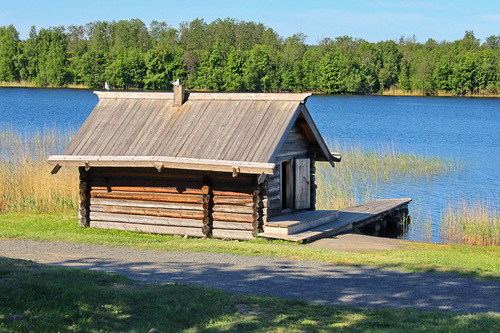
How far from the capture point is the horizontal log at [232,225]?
62.5 feet

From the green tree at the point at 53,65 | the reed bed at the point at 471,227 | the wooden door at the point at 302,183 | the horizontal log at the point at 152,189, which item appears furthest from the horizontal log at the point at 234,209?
the green tree at the point at 53,65

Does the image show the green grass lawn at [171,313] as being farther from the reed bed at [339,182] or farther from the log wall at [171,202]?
the reed bed at [339,182]

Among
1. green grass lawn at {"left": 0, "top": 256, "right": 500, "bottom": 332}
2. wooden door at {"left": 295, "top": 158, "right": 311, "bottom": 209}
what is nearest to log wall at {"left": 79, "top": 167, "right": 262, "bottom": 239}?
wooden door at {"left": 295, "top": 158, "right": 311, "bottom": 209}

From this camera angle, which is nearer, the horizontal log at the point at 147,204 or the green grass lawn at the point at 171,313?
the green grass lawn at the point at 171,313

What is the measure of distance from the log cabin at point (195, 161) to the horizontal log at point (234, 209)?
0.03 meters

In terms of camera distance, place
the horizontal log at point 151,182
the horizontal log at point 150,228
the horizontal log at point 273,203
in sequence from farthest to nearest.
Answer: the horizontal log at point 150,228
the horizontal log at point 151,182
the horizontal log at point 273,203

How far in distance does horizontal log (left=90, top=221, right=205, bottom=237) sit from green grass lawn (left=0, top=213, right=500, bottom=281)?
287mm

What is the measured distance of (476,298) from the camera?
12.5m

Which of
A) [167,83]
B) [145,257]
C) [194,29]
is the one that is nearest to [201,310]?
[145,257]

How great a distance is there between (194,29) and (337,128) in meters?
96.0

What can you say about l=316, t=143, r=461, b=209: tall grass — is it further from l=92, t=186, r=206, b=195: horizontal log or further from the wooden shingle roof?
l=92, t=186, r=206, b=195: horizontal log

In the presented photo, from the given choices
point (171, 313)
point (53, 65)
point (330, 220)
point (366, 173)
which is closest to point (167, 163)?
point (330, 220)

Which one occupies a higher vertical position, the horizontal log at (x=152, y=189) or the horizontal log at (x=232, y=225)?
the horizontal log at (x=152, y=189)

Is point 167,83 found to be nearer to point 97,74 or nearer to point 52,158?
point 97,74
